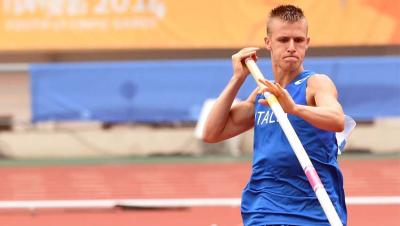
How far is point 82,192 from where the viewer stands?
11.4 meters

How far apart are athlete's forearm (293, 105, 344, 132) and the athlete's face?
316mm

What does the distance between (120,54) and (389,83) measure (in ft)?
17.0

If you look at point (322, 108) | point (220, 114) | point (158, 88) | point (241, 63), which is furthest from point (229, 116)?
point (158, 88)

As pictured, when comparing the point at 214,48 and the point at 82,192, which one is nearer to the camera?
the point at 82,192

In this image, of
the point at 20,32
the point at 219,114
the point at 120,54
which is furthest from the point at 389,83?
the point at 219,114

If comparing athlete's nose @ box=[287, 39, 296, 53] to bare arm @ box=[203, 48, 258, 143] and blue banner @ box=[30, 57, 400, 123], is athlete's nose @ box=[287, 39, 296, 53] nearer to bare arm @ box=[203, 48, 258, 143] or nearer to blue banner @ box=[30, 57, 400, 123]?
bare arm @ box=[203, 48, 258, 143]

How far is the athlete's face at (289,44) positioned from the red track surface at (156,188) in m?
4.95

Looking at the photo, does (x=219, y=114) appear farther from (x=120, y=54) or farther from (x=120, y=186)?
(x=120, y=54)

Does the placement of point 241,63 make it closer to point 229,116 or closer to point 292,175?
point 229,116

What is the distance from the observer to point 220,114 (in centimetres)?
431

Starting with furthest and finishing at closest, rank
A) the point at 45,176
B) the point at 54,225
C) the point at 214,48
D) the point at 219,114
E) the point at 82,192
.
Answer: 1. the point at 214,48
2. the point at 45,176
3. the point at 82,192
4. the point at 54,225
5. the point at 219,114

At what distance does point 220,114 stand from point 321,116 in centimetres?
76

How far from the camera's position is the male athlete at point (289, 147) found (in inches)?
153

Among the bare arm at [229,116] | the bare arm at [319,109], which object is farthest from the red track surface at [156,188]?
the bare arm at [319,109]
